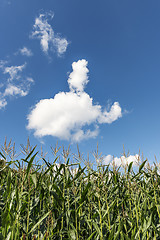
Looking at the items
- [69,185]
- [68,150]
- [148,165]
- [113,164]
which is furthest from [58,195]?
[148,165]

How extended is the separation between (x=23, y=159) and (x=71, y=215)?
1.21 metres

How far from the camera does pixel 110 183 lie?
3730mm

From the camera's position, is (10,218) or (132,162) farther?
(132,162)

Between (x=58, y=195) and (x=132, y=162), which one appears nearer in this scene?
(x=58, y=195)

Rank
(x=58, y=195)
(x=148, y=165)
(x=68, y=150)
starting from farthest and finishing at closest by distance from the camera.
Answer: (x=148, y=165)
(x=68, y=150)
(x=58, y=195)

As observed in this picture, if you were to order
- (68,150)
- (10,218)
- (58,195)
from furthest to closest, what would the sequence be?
(68,150) < (58,195) < (10,218)

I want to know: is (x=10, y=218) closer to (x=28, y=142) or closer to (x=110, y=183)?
(x=28, y=142)

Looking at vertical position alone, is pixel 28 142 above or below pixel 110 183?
above

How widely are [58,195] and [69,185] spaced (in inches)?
8.9

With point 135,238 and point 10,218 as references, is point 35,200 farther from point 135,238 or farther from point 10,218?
point 135,238

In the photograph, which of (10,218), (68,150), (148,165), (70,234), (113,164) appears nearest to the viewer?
(10,218)

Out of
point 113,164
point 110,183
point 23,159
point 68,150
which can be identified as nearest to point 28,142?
point 23,159

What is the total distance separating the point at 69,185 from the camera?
2898mm

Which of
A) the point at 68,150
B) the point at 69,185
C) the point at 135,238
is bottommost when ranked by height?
the point at 135,238
